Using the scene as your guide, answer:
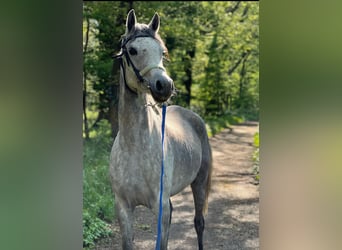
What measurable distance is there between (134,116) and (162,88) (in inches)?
14.0

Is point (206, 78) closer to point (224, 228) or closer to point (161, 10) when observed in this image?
point (161, 10)

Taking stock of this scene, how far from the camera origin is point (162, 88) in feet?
6.82

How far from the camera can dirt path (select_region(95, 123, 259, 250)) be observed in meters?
3.40

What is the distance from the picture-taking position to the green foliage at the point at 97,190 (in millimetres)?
3412

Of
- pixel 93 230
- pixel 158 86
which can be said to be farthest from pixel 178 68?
pixel 158 86

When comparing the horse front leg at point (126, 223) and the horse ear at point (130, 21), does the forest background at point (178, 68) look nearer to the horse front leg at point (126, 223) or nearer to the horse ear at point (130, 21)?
the horse ear at point (130, 21)

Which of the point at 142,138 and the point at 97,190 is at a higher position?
the point at 142,138

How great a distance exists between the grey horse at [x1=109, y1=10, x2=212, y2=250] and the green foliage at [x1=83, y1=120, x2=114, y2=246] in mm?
902

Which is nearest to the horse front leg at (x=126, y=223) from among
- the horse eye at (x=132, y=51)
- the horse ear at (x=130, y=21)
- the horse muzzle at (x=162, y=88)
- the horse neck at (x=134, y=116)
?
the horse neck at (x=134, y=116)

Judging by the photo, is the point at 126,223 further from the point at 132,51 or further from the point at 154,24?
the point at 154,24

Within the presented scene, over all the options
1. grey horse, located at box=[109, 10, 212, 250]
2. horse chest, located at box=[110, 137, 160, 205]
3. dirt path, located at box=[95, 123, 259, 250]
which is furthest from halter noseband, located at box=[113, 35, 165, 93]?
dirt path, located at box=[95, 123, 259, 250]

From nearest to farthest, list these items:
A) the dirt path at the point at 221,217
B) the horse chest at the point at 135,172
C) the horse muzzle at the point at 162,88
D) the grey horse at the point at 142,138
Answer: the horse muzzle at the point at 162,88 < the grey horse at the point at 142,138 < the horse chest at the point at 135,172 < the dirt path at the point at 221,217

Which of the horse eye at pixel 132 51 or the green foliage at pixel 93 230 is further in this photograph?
the green foliage at pixel 93 230
